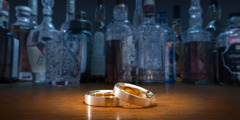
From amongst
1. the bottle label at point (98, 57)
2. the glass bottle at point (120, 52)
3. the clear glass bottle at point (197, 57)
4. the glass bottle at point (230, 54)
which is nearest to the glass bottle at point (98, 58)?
the bottle label at point (98, 57)

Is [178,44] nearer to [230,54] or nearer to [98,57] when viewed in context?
[230,54]

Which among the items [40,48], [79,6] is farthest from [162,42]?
[79,6]

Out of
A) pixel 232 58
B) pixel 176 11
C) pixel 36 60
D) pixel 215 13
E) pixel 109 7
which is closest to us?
pixel 232 58

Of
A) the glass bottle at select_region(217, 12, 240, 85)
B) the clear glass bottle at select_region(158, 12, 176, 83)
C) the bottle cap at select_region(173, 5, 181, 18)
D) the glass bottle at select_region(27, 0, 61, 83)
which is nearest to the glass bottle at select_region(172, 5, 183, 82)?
the bottle cap at select_region(173, 5, 181, 18)

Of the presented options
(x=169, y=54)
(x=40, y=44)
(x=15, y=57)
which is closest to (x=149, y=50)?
(x=169, y=54)

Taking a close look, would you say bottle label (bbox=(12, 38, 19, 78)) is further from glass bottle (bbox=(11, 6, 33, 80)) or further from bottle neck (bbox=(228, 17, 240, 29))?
bottle neck (bbox=(228, 17, 240, 29))
